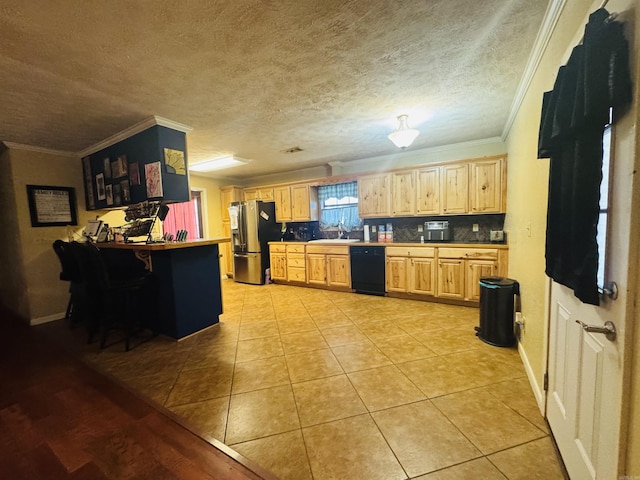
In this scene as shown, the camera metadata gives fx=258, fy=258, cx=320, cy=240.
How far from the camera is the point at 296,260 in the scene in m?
5.21

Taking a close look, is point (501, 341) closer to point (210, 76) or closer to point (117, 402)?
point (117, 402)

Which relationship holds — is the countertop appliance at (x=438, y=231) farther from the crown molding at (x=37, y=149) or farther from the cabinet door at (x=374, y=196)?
the crown molding at (x=37, y=149)

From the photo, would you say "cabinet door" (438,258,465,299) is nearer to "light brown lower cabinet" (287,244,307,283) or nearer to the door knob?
"light brown lower cabinet" (287,244,307,283)

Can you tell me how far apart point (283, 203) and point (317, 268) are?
1630 mm

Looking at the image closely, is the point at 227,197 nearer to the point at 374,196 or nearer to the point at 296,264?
the point at 296,264

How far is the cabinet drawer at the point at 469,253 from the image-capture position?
3480 mm

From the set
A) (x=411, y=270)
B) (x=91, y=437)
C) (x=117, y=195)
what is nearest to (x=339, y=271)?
(x=411, y=270)

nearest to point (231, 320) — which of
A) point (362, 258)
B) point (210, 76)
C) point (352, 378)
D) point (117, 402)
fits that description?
point (117, 402)

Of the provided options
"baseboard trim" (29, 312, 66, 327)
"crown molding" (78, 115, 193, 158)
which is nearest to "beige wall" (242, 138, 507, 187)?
"crown molding" (78, 115, 193, 158)

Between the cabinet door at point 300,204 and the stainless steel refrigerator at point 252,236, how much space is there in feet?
1.82

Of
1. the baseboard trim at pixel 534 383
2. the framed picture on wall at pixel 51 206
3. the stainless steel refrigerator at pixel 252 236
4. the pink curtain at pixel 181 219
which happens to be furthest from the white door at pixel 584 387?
the framed picture on wall at pixel 51 206

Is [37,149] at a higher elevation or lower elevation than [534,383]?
higher

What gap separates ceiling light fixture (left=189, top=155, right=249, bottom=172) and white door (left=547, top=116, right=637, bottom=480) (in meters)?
4.52

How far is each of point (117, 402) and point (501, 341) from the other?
133 inches
